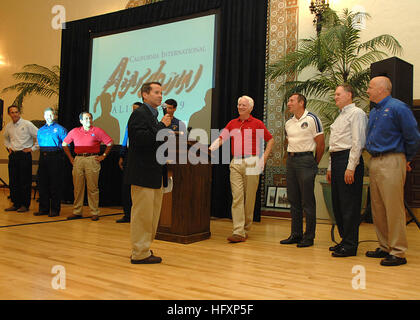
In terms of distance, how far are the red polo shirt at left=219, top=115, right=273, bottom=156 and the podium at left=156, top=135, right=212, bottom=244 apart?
0.42 m

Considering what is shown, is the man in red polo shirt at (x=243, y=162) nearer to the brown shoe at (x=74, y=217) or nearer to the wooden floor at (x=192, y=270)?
the wooden floor at (x=192, y=270)

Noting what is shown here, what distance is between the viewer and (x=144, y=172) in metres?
2.83

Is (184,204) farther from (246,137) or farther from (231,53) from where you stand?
(231,53)

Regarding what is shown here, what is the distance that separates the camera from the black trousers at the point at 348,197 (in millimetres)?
3309

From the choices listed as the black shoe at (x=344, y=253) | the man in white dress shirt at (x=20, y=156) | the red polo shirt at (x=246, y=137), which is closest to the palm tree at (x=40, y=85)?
the man in white dress shirt at (x=20, y=156)

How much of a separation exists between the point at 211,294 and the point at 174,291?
23cm

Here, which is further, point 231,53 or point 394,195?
point 231,53

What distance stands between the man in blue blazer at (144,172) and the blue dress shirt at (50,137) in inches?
125

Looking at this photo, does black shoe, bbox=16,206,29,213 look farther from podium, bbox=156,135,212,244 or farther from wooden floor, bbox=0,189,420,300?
podium, bbox=156,135,212,244

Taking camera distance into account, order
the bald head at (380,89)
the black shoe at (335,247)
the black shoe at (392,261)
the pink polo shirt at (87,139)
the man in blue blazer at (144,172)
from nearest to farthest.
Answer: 1. the man in blue blazer at (144,172)
2. the black shoe at (392,261)
3. the bald head at (380,89)
4. the black shoe at (335,247)
5. the pink polo shirt at (87,139)

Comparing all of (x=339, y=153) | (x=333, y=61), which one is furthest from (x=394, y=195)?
(x=333, y=61)

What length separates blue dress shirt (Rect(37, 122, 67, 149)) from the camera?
5570 millimetres

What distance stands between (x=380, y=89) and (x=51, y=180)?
457 centimetres

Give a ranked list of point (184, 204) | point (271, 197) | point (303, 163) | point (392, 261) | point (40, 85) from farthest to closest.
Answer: point (40, 85)
point (271, 197)
point (184, 204)
point (303, 163)
point (392, 261)
